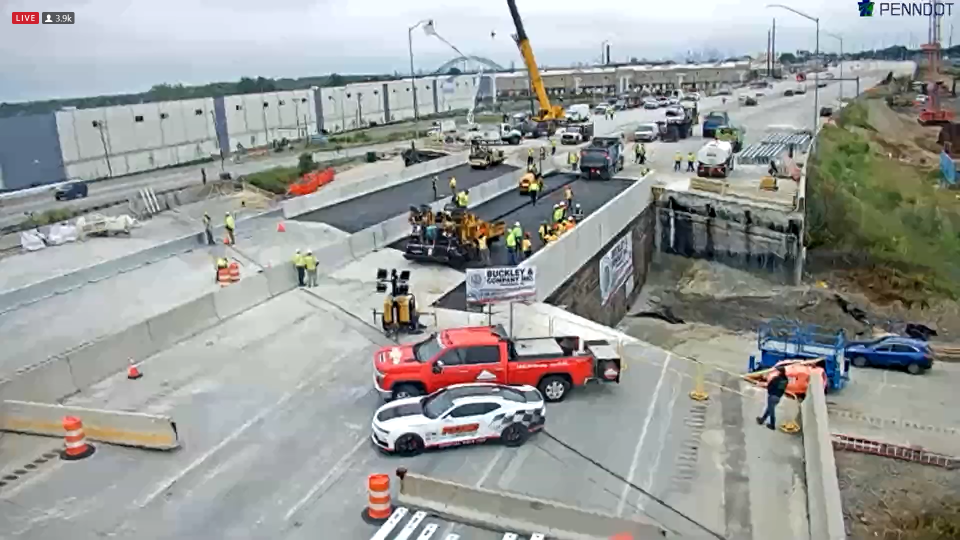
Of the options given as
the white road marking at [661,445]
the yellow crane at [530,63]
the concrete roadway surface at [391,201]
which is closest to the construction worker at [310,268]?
the concrete roadway surface at [391,201]

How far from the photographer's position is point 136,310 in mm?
23734

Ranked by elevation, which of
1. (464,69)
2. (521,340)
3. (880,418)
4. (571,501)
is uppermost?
(464,69)

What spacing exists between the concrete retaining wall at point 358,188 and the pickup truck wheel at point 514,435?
2250cm

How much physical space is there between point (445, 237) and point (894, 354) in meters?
14.5

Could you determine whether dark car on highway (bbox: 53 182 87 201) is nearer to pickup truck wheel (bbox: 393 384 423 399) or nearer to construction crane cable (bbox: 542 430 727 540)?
pickup truck wheel (bbox: 393 384 423 399)

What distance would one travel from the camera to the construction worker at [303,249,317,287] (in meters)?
24.7

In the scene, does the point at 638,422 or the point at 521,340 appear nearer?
the point at 638,422

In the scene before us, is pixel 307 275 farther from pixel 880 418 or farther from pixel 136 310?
pixel 880 418

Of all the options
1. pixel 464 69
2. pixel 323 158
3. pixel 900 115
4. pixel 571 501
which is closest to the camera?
pixel 571 501

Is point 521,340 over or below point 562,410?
over

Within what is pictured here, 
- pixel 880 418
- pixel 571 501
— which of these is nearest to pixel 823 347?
pixel 880 418

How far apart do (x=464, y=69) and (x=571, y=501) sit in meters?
149

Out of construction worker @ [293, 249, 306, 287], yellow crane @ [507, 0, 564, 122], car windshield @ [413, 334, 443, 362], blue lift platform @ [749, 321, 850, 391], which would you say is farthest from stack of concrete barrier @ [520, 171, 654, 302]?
yellow crane @ [507, 0, 564, 122]

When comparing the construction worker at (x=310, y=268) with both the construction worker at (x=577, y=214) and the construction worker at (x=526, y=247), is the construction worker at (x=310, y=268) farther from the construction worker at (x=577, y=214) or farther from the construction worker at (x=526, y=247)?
the construction worker at (x=577, y=214)
